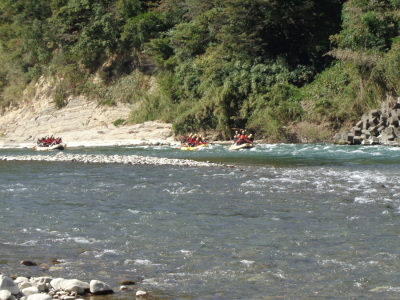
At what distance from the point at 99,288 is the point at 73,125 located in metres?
39.3

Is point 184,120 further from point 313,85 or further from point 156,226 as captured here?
point 156,226

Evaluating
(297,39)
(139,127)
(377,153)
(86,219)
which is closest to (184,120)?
(139,127)

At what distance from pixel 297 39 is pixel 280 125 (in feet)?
26.1

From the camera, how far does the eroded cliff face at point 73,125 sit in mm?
39344

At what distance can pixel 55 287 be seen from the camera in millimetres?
7051

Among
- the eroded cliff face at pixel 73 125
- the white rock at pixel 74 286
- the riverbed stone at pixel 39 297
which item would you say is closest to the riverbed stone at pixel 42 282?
the white rock at pixel 74 286

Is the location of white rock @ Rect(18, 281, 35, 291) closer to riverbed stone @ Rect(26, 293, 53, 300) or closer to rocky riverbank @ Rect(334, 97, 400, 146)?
riverbed stone @ Rect(26, 293, 53, 300)

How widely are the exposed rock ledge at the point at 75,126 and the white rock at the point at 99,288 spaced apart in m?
29.7

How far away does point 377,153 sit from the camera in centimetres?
2461

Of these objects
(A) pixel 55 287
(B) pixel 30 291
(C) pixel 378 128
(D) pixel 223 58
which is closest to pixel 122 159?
(C) pixel 378 128

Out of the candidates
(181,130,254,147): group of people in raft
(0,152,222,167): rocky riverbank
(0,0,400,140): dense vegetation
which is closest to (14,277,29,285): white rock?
(0,152,222,167): rocky riverbank

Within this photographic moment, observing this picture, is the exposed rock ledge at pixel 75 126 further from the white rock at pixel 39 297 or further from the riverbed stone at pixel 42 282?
the white rock at pixel 39 297

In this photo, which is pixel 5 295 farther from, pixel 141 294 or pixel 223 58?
pixel 223 58

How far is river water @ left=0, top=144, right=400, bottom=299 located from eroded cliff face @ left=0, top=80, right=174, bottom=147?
64.1ft
